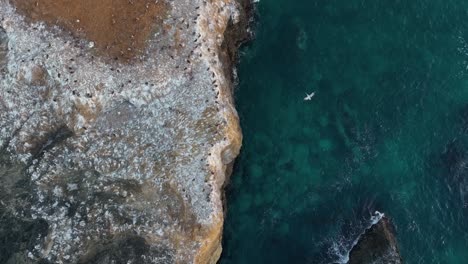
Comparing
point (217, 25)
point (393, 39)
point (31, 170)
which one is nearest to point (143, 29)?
point (217, 25)

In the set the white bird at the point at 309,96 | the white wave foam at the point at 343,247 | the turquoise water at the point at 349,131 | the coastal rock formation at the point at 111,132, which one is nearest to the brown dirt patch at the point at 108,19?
the coastal rock formation at the point at 111,132

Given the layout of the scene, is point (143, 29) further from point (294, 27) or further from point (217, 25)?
point (294, 27)

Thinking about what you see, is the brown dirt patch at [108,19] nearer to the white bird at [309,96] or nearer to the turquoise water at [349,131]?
the turquoise water at [349,131]

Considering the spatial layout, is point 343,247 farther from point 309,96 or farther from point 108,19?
point 108,19

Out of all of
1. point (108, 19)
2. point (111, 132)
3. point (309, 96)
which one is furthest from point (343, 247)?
point (108, 19)

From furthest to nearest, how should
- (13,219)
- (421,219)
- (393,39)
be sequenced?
(393,39) < (421,219) < (13,219)
